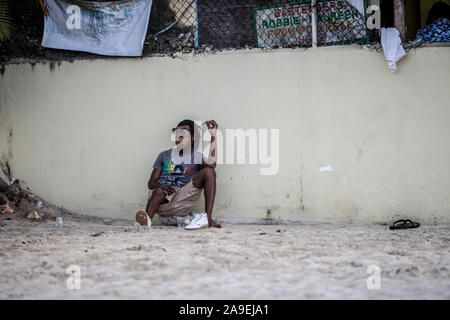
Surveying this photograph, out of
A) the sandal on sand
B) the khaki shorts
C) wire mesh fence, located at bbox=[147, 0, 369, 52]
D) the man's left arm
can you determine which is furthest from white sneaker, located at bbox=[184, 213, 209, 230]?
A: wire mesh fence, located at bbox=[147, 0, 369, 52]

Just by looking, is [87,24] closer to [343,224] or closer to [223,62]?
[223,62]

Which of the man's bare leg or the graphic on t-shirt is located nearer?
the man's bare leg

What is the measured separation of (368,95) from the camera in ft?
17.6

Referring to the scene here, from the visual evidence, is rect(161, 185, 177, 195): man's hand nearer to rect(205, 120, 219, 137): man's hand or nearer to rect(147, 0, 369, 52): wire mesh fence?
rect(205, 120, 219, 137): man's hand

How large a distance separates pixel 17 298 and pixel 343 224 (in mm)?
3502

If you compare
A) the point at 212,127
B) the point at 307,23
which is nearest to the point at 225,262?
the point at 212,127

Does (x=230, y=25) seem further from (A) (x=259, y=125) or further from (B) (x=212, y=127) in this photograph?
(B) (x=212, y=127)

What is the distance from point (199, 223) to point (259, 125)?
1294 millimetres

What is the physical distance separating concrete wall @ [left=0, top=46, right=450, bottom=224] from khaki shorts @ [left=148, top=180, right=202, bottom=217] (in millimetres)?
415

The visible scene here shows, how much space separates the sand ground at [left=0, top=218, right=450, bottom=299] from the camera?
2.95m

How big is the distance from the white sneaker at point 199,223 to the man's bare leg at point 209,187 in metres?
0.04

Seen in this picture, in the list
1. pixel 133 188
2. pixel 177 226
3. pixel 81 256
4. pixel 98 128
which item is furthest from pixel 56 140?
pixel 81 256

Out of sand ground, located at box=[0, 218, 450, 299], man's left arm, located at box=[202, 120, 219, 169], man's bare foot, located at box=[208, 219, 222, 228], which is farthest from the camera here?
man's left arm, located at box=[202, 120, 219, 169]

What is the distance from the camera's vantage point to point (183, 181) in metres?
5.39
